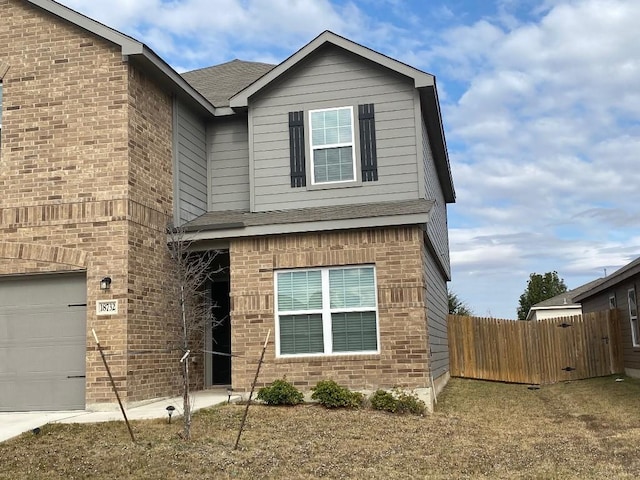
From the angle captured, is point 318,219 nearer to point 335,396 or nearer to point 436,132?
point 335,396

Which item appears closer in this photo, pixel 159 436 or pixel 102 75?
pixel 159 436

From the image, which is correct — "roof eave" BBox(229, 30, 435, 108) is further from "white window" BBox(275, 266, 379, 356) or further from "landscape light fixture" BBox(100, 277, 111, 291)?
"landscape light fixture" BBox(100, 277, 111, 291)

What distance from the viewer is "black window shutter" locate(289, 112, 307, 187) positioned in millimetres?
13594

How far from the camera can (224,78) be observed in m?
17.6

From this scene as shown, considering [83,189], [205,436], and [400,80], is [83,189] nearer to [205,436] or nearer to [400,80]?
[205,436]

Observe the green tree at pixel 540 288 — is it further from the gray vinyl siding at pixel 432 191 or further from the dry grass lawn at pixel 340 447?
the dry grass lawn at pixel 340 447

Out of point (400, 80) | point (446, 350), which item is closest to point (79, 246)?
point (400, 80)

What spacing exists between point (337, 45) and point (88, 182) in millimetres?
5481

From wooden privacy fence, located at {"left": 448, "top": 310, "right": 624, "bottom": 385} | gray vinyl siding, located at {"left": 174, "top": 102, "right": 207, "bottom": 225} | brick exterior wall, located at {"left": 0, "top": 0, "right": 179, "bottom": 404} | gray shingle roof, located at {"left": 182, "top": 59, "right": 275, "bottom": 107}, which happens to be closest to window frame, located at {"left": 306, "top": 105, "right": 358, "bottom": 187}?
gray shingle roof, located at {"left": 182, "top": 59, "right": 275, "bottom": 107}

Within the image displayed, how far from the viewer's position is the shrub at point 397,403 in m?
11.1

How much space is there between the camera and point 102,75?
11977mm

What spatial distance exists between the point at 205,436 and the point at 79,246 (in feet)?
15.0

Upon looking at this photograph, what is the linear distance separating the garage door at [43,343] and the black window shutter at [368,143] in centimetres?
561

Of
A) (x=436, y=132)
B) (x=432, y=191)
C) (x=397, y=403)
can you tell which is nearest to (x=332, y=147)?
(x=436, y=132)
